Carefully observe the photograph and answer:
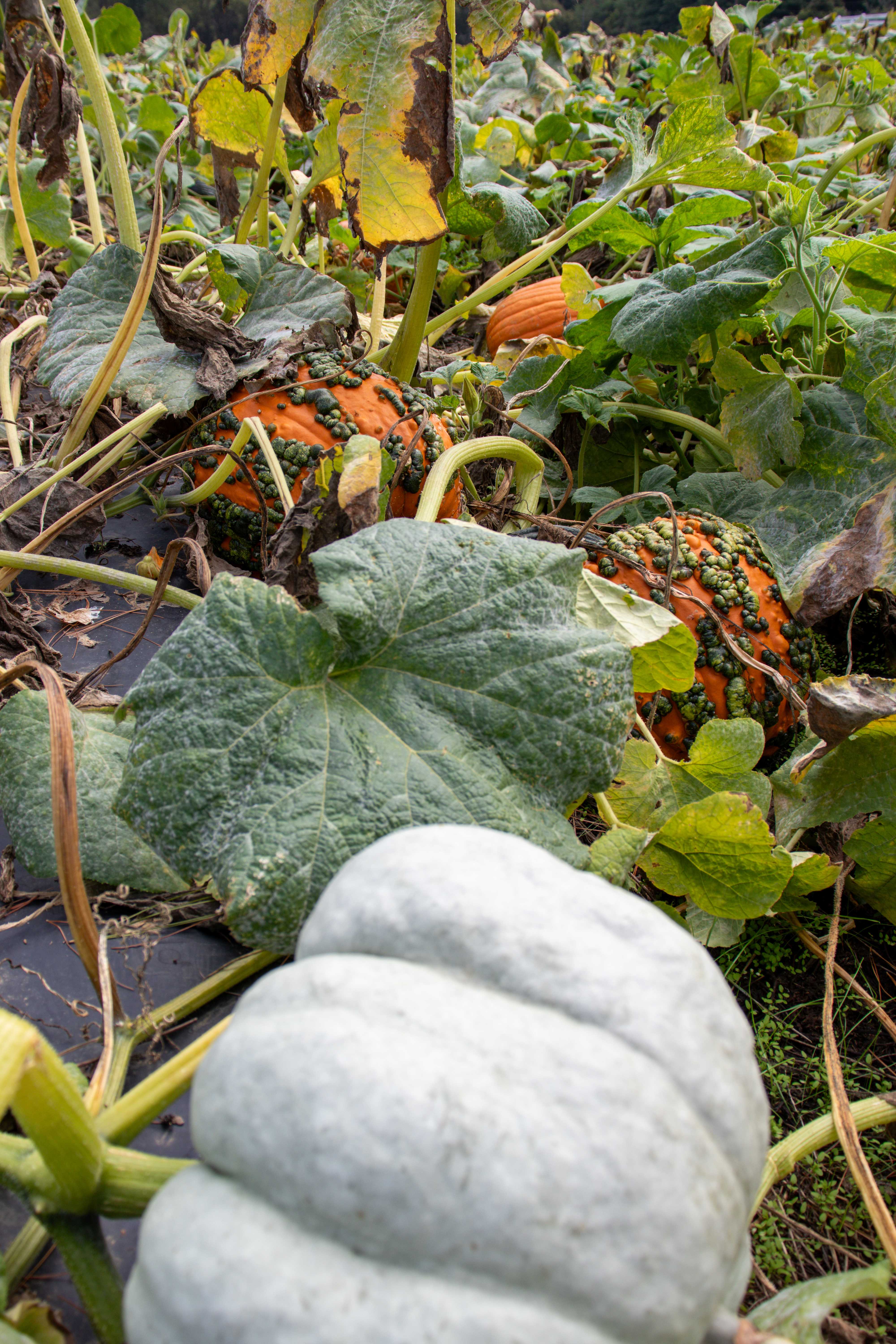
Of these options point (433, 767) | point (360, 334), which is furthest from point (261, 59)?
point (433, 767)

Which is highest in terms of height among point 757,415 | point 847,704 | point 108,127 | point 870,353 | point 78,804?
point 108,127

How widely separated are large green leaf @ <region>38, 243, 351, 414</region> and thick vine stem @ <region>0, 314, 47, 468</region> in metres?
0.16

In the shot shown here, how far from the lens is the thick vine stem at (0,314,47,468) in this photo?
76.0 inches

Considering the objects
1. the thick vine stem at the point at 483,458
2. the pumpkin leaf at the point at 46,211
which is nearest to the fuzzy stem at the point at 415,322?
the thick vine stem at the point at 483,458

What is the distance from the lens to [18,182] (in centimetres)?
264

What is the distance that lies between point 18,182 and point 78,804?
240 centimetres

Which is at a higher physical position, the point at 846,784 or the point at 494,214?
the point at 494,214

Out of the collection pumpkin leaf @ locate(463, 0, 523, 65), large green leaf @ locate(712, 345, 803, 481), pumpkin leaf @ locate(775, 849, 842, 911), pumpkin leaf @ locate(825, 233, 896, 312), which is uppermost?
pumpkin leaf @ locate(463, 0, 523, 65)

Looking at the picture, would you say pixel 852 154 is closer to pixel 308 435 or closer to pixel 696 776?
pixel 308 435

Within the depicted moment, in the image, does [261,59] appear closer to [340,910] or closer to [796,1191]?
[340,910]

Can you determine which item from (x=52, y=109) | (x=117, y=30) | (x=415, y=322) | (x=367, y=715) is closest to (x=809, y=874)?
(x=367, y=715)

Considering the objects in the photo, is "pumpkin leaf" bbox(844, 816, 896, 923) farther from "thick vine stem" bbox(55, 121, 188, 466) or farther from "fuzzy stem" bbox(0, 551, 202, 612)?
"thick vine stem" bbox(55, 121, 188, 466)

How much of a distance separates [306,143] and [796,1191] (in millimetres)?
3525

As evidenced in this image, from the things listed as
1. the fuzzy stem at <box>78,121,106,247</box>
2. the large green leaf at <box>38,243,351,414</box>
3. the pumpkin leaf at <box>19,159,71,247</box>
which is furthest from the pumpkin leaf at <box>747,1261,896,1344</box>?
the pumpkin leaf at <box>19,159,71,247</box>
